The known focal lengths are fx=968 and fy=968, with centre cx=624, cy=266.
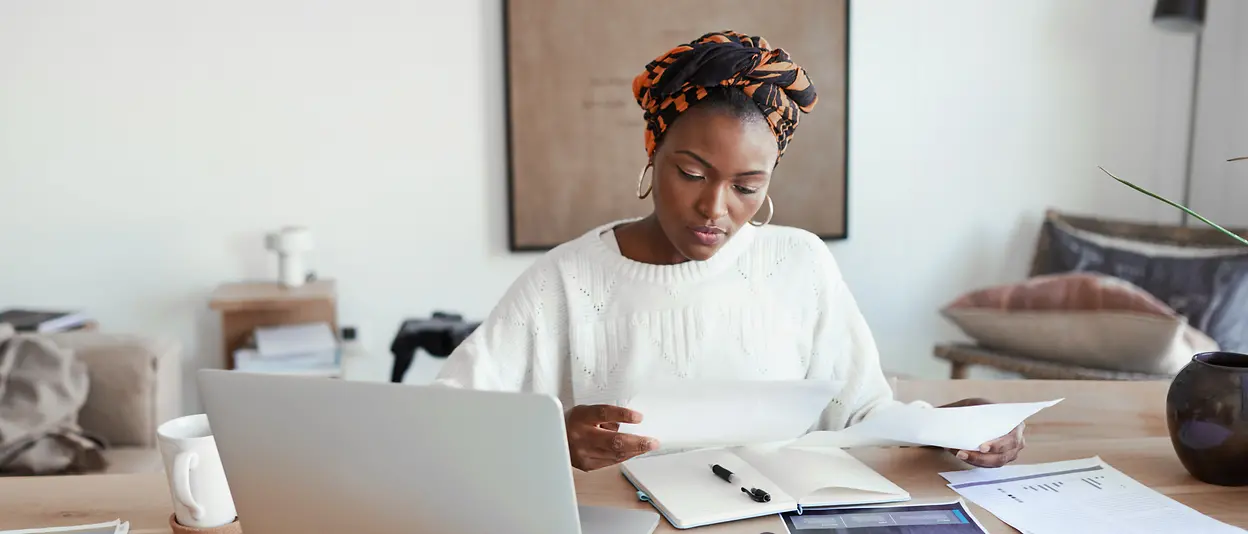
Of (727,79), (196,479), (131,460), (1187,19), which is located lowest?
(131,460)

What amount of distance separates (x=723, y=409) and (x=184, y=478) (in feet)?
1.66

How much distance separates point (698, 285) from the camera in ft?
4.25

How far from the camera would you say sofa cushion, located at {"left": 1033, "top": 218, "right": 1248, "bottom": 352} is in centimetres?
251

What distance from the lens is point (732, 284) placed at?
131 centimetres

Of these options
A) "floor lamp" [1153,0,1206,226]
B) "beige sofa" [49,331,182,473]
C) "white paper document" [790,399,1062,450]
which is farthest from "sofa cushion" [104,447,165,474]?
"floor lamp" [1153,0,1206,226]

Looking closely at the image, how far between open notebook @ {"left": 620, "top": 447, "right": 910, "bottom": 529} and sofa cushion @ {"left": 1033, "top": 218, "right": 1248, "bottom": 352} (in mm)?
1917

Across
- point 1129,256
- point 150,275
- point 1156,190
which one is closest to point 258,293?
point 150,275

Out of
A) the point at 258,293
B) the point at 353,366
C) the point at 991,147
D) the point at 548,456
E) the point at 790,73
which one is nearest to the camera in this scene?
the point at 548,456

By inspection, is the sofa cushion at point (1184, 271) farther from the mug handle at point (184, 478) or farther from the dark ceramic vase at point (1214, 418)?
the mug handle at point (184, 478)

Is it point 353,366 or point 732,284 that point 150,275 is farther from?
point 732,284

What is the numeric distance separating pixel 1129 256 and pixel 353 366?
94.6 inches

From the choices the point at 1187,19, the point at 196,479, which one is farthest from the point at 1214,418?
the point at 1187,19

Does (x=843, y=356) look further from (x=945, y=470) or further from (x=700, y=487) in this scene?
(x=700, y=487)

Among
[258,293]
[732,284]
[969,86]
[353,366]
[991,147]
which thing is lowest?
[353,366]
